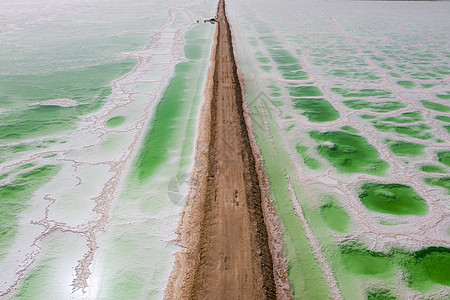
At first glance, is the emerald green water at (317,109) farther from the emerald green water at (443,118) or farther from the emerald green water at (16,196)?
the emerald green water at (16,196)


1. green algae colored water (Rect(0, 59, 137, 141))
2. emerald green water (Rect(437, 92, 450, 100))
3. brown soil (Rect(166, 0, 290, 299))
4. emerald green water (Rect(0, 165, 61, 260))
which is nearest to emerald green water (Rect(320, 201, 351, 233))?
brown soil (Rect(166, 0, 290, 299))

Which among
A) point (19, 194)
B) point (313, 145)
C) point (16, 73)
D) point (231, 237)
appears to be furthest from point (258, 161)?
point (16, 73)

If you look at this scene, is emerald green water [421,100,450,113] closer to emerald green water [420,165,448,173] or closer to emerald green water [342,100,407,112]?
emerald green water [342,100,407,112]

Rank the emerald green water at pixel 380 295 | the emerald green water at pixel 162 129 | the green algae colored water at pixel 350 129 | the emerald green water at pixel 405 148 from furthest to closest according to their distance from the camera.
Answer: the green algae colored water at pixel 350 129, the emerald green water at pixel 405 148, the emerald green water at pixel 162 129, the emerald green water at pixel 380 295

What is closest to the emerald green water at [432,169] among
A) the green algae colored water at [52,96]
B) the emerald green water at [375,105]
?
the emerald green water at [375,105]

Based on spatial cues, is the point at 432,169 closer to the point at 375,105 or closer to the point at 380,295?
the point at 375,105

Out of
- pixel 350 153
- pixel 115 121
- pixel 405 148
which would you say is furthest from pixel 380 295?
pixel 115 121
